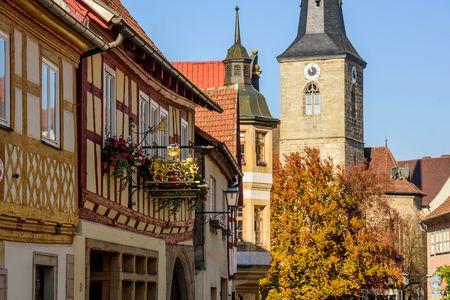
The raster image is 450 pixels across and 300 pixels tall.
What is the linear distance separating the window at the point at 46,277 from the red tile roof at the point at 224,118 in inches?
806

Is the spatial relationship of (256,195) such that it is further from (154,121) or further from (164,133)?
(154,121)

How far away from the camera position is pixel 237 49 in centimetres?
4362

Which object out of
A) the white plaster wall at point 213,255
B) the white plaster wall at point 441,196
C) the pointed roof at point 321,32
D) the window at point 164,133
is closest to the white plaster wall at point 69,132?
the window at point 164,133

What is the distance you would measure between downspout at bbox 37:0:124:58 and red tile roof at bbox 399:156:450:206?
4184 inches

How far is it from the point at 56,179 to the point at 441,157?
11588cm

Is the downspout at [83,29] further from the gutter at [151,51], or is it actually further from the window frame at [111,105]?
the window frame at [111,105]

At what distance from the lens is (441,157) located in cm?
12938

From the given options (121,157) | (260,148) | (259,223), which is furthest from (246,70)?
(121,157)

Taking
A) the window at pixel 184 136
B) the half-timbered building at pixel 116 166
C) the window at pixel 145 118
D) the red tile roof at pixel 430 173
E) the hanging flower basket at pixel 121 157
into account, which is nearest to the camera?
the half-timbered building at pixel 116 166

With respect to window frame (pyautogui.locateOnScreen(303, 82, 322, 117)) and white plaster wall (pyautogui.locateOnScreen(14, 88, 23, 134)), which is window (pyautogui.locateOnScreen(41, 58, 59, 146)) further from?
window frame (pyautogui.locateOnScreen(303, 82, 322, 117))

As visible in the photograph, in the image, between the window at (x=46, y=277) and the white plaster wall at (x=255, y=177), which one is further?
the white plaster wall at (x=255, y=177)

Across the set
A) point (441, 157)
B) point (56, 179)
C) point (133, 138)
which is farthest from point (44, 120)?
point (441, 157)

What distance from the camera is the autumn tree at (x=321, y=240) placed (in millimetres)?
68569

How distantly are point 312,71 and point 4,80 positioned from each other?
97.0 metres
